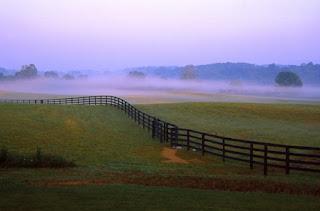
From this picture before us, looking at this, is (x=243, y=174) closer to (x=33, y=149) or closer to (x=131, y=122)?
(x=33, y=149)

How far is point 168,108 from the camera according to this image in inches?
2295

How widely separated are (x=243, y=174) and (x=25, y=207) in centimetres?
1084

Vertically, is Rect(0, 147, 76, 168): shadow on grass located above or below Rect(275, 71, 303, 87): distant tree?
below

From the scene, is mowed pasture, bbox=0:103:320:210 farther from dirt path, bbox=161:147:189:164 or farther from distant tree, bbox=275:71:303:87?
distant tree, bbox=275:71:303:87

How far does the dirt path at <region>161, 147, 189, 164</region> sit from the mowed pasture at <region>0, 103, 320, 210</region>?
0.05m

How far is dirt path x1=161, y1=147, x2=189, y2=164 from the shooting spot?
2472cm

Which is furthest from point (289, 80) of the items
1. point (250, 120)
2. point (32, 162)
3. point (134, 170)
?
point (32, 162)

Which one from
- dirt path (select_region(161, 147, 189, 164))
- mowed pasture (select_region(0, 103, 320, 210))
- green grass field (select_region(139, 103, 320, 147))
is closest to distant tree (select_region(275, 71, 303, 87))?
green grass field (select_region(139, 103, 320, 147))

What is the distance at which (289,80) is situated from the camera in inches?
7343

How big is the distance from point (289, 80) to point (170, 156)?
550 feet

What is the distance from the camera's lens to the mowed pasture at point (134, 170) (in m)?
12.6

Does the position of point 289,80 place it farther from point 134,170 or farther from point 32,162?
point 32,162

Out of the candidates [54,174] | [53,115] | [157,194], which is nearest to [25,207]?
[157,194]

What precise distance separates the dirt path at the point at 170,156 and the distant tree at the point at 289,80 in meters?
164
